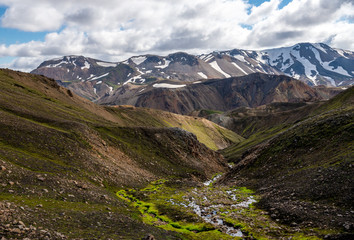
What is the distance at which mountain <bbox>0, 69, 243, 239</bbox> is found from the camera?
90.8 ft

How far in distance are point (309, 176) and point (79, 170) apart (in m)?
42.4

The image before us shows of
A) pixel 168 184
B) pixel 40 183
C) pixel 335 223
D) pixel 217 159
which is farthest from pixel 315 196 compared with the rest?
pixel 217 159

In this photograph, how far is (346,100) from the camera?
15025 centimetres

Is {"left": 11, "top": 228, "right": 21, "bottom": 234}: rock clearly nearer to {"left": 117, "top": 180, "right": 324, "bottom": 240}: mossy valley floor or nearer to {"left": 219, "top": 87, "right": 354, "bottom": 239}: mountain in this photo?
{"left": 117, "top": 180, "right": 324, "bottom": 240}: mossy valley floor

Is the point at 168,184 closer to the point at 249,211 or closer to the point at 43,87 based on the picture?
the point at 249,211

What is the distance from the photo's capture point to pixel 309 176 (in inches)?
2018

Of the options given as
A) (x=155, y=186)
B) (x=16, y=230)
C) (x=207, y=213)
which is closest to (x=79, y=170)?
(x=155, y=186)

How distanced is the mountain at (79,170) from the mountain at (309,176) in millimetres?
17846

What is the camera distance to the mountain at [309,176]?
36938mm

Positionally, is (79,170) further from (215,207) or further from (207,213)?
(215,207)

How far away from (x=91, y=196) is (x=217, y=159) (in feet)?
242

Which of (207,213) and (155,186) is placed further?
(155,186)

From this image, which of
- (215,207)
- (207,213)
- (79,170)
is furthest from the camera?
(79,170)

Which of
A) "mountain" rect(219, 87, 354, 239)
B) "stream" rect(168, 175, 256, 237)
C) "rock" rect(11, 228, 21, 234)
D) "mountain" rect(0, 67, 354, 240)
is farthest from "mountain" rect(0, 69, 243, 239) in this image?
"mountain" rect(219, 87, 354, 239)
